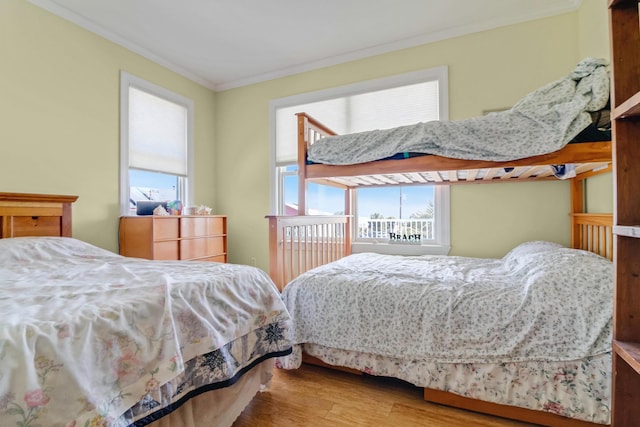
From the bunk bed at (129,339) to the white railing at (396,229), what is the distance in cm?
204

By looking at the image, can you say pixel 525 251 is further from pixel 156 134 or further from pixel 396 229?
pixel 156 134

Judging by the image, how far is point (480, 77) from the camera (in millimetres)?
2838

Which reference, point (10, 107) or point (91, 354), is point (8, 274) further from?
point (10, 107)

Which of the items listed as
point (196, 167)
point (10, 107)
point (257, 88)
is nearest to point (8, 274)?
point (10, 107)

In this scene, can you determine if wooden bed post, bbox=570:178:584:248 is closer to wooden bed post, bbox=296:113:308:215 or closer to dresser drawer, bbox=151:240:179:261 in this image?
wooden bed post, bbox=296:113:308:215


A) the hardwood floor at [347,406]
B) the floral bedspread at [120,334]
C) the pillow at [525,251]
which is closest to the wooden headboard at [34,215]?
the floral bedspread at [120,334]

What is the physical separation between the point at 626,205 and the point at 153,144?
3678 millimetres

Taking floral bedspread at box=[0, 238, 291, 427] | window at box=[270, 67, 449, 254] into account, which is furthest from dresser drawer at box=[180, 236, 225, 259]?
floral bedspread at box=[0, 238, 291, 427]

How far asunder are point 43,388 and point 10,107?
2.59 metres

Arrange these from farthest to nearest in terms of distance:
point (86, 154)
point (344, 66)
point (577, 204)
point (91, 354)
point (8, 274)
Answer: point (344, 66) < point (86, 154) < point (577, 204) < point (8, 274) < point (91, 354)

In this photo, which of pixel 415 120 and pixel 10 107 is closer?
pixel 10 107

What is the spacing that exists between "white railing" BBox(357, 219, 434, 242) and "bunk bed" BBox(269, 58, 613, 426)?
0.47m

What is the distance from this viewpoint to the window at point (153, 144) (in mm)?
3023

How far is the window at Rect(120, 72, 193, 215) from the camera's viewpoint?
9.92ft
